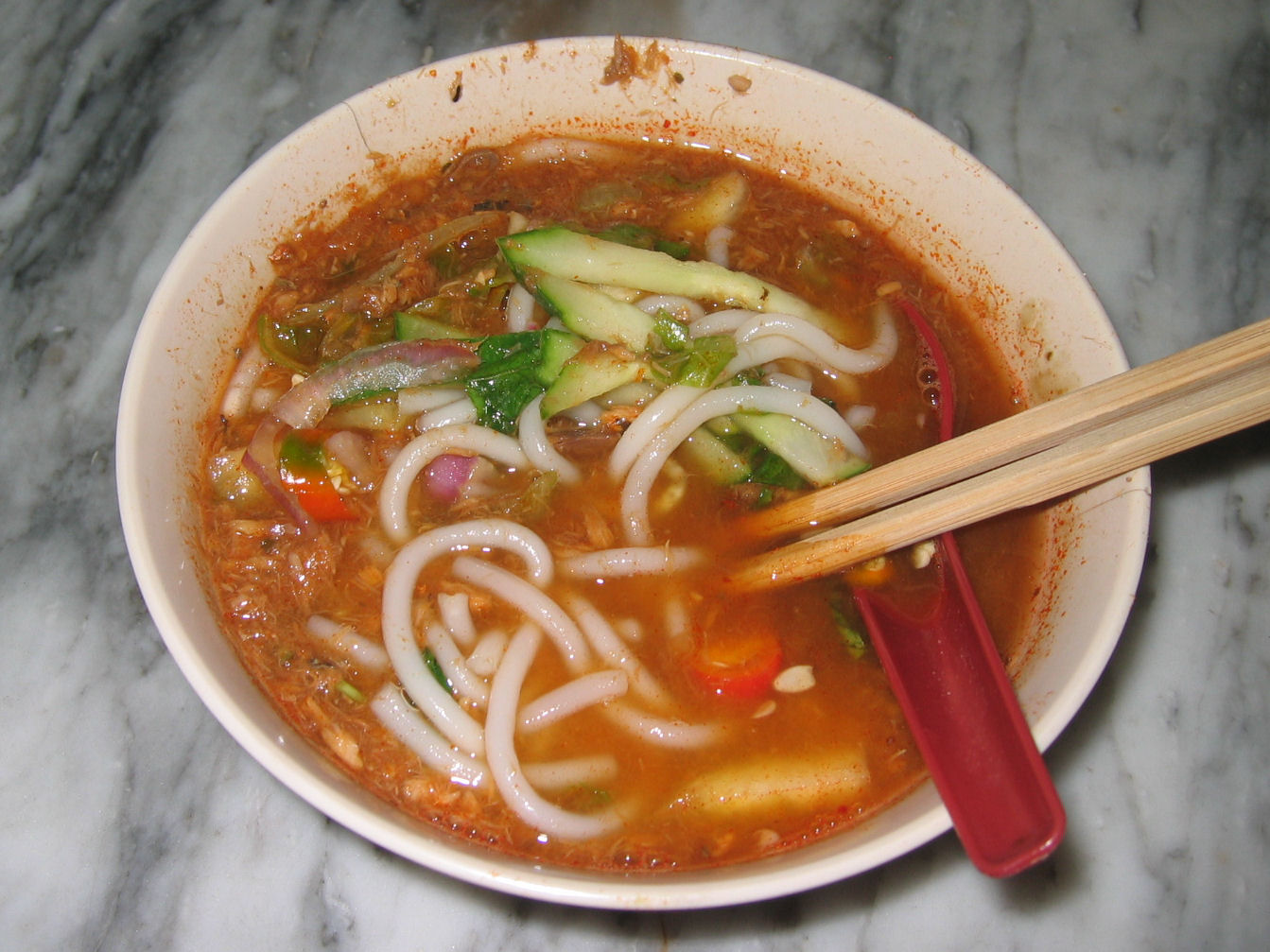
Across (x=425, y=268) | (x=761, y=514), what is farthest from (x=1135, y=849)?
(x=425, y=268)

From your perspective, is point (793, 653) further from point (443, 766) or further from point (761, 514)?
point (443, 766)

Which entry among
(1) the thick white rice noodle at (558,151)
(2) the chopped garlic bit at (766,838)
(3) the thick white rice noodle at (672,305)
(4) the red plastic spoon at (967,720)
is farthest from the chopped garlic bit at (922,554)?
(1) the thick white rice noodle at (558,151)

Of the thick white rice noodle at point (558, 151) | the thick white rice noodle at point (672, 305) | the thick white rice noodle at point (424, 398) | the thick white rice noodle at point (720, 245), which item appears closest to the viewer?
the thick white rice noodle at point (424, 398)

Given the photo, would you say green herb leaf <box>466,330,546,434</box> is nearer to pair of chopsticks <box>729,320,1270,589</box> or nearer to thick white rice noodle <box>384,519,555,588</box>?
thick white rice noodle <box>384,519,555,588</box>

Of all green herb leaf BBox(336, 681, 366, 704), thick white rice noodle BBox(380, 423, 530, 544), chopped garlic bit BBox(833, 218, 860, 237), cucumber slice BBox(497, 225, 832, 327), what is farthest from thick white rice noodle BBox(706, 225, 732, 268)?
green herb leaf BBox(336, 681, 366, 704)

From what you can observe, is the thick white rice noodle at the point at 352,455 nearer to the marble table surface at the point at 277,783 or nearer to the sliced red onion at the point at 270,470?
the sliced red onion at the point at 270,470

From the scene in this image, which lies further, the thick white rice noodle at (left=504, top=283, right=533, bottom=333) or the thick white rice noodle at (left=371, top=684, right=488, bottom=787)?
the thick white rice noodle at (left=504, top=283, right=533, bottom=333)
